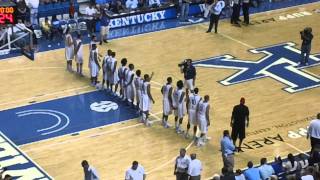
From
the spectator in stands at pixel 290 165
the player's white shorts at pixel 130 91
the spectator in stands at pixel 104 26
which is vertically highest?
the spectator in stands at pixel 104 26

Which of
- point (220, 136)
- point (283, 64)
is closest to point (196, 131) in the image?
point (220, 136)

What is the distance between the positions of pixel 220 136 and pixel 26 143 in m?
5.61

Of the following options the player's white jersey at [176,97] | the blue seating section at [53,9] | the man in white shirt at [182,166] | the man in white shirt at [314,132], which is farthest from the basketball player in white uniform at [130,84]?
the blue seating section at [53,9]

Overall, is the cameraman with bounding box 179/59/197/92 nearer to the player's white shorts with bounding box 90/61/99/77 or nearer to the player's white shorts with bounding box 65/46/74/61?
the player's white shorts with bounding box 90/61/99/77

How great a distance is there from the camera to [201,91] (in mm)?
27000

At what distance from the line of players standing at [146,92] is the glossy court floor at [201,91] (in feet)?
1.27

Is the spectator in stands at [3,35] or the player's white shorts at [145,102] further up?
the spectator in stands at [3,35]

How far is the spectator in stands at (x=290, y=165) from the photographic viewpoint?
19984mm

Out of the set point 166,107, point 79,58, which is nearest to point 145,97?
point 166,107

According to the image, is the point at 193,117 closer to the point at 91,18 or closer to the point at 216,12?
the point at 216,12

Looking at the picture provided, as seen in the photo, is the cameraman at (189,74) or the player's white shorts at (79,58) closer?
the cameraman at (189,74)

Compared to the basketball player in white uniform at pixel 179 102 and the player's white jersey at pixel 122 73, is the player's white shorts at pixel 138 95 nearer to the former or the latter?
the player's white jersey at pixel 122 73

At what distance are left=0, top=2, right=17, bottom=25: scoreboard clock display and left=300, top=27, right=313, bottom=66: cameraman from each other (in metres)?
11.6

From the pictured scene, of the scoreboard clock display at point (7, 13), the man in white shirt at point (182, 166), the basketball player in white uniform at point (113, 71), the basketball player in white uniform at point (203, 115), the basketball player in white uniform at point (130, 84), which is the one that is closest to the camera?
the man in white shirt at point (182, 166)
